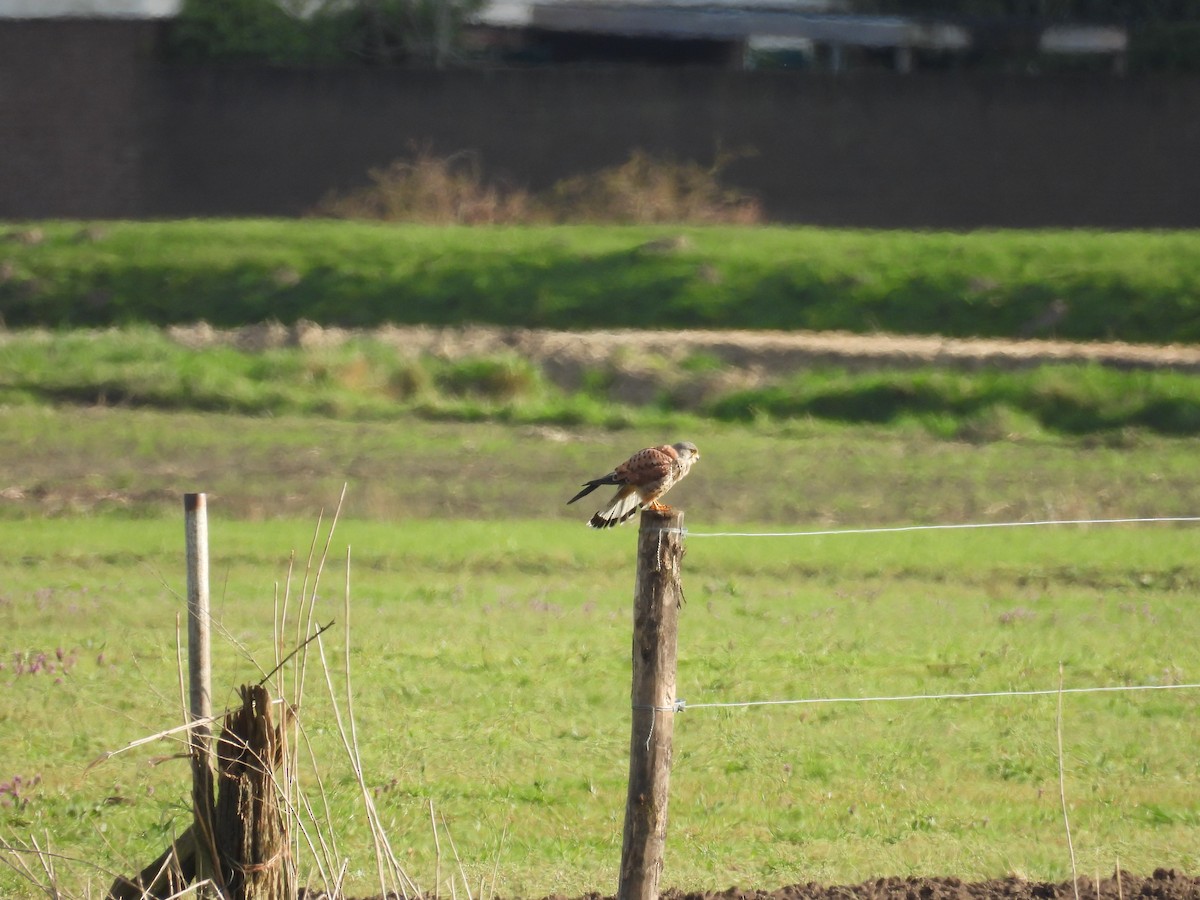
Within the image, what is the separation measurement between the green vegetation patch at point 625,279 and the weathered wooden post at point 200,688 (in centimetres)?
1740

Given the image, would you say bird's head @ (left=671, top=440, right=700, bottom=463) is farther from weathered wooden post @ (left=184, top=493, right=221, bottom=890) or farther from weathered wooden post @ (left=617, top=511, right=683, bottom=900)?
weathered wooden post @ (left=184, top=493, right=221, bottom=890)

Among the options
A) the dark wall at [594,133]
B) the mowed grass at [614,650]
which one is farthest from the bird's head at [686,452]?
the dark wall at [594,133]

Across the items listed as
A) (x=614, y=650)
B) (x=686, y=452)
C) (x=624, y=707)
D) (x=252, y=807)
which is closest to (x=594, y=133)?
(x=614, y=650)

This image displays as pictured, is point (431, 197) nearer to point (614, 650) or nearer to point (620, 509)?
point (614, 650)

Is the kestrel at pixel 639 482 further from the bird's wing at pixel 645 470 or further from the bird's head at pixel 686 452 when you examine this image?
the bird's head at pixel 686 452

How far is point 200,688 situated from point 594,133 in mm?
25688

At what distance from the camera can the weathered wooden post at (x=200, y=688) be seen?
4.68 meters

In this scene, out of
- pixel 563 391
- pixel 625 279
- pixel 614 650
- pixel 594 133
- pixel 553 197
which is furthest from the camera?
pixel 594 133

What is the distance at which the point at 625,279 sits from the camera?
893 inches

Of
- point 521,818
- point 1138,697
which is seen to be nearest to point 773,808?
point 521,818

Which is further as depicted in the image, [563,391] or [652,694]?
[563,391]

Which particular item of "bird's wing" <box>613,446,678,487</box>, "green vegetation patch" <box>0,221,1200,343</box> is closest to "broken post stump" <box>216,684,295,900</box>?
"bird's wing" <box>613,446,678,487</box>

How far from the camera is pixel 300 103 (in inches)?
1184

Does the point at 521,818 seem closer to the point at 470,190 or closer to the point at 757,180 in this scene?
the point at 470,190
